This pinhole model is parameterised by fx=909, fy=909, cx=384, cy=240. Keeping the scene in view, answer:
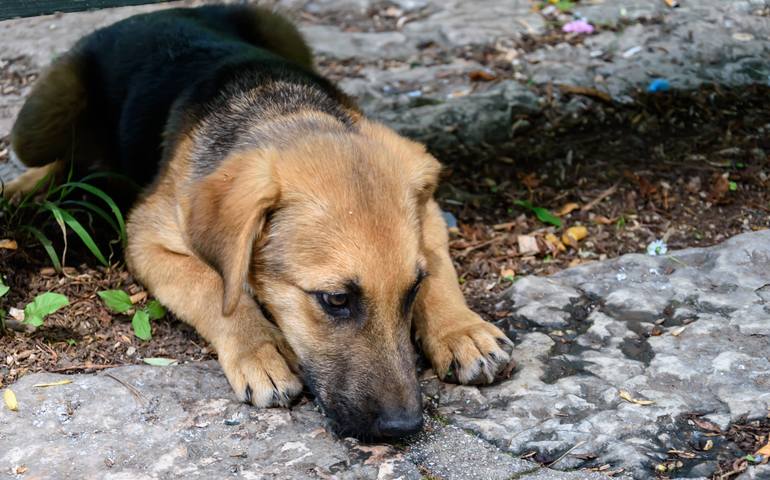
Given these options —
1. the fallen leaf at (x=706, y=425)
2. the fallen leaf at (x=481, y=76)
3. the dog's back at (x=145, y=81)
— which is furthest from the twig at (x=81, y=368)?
the fallen leaf at (x=481, y=76)

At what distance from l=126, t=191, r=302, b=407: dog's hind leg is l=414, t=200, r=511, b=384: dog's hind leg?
0.70 metres

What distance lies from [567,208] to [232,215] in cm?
308

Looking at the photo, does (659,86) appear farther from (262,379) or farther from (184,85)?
(262,379)

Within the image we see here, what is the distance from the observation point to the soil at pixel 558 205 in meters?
4.96

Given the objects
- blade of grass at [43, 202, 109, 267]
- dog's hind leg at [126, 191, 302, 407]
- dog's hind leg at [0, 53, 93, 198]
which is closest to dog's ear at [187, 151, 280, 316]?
dog's hind leg at [126, 191, 302, 407]

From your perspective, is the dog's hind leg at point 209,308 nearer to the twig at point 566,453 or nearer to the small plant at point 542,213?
the twig at point 566,453

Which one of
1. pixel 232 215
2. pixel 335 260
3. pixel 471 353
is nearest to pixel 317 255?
pixel 335 260

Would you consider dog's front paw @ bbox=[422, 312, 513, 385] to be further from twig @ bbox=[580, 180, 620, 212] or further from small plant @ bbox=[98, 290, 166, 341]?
twig @ bbox=[580, 180, 620, 212]

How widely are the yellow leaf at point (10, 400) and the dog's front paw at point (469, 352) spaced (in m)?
1.95

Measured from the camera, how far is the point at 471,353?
434 cm

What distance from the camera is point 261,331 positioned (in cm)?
455

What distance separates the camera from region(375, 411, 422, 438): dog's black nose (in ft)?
12.1

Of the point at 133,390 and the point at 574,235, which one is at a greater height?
the point at 133,390

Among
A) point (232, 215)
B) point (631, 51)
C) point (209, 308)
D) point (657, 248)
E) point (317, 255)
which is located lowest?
point (657, 248)
